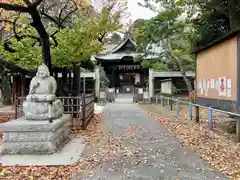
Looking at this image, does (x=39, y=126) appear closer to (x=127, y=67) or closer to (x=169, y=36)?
(x=169, y=36)

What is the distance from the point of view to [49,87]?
Answer: 748 cm

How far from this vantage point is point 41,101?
23.7ft

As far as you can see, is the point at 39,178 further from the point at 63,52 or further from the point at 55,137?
the point at 63,52

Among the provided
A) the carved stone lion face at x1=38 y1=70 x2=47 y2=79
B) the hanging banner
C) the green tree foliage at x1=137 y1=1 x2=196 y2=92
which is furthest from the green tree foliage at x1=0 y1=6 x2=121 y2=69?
the hanging banner

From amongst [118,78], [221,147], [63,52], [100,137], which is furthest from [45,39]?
[118,78]

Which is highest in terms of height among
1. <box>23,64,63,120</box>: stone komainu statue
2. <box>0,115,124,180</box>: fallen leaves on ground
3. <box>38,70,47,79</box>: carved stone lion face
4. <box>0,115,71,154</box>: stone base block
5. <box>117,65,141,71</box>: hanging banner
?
<box>117,65,141,71</box>: hanging banner

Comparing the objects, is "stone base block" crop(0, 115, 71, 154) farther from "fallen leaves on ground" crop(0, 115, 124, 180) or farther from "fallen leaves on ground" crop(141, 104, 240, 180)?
"fallen leaves on ground" crop(141, 104, 240, 180)

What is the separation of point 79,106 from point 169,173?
6.28 meters

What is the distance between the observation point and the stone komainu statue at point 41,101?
7.19 metres

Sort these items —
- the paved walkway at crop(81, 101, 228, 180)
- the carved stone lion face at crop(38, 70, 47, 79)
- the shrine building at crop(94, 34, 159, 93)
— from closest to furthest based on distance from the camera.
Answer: the paved walkway at crop(81, 101, 228, 180) → the carved stone lion face at crop(38, 70, 47, 79) → the shrine building at crop(94, 34, 159, 93)

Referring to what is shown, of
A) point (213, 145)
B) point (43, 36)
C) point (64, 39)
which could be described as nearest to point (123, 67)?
point (64, 39)

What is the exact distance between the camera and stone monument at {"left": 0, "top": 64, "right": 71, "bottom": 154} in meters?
6.52

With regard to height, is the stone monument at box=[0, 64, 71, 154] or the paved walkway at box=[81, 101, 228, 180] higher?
the stone monument at box=[0, 64, 71, 154]

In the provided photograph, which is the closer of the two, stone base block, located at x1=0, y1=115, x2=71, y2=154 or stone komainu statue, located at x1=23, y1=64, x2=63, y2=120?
stone base block, located at x1=0, y1=115, x2=71, y2=154
